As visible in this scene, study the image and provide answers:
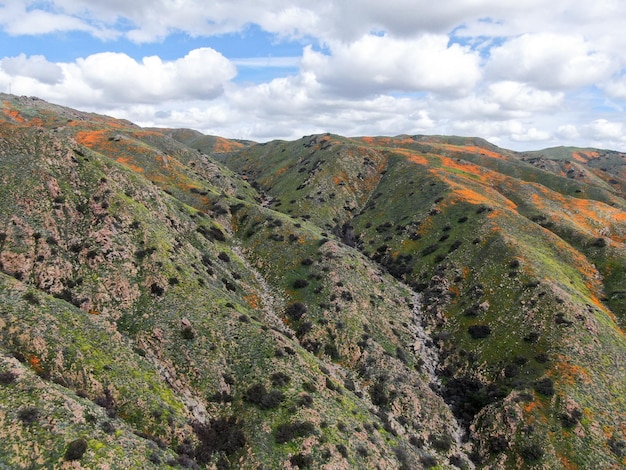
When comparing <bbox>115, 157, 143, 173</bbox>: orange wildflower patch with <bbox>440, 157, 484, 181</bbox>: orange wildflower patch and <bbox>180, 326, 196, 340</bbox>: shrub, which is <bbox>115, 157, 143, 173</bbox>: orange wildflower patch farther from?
<bbox>440, 157, 484, 181</bbox>: orange wildflower patch

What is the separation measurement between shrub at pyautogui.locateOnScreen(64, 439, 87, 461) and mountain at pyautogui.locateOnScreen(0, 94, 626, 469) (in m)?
0.09

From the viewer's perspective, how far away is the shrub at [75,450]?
900 inches

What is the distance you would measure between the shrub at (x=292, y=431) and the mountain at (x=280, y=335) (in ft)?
0.62

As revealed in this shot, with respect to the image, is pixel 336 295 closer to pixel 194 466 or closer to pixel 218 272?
pixel 218 272

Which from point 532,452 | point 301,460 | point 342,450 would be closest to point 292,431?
point 301,460

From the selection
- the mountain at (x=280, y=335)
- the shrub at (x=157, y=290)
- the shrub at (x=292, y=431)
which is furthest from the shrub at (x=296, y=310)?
the shrub at (x=292, y=431)

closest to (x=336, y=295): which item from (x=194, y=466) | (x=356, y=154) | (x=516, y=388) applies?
(x=516, y=388)

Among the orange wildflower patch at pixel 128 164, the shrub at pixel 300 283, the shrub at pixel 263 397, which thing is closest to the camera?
the shrub at pixel 263 397

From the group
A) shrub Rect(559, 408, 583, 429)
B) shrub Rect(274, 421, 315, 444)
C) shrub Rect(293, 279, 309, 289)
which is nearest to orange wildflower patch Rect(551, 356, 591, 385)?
shrub Rect(559, 408, 583, 429)

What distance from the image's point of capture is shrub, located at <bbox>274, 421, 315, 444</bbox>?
1356 inches

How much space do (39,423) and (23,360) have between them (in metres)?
7.38

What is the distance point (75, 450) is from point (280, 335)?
26930 mm

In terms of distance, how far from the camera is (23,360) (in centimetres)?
2856

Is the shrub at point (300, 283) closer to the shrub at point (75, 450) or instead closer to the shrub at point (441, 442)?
the shrub at point (441, 442)
